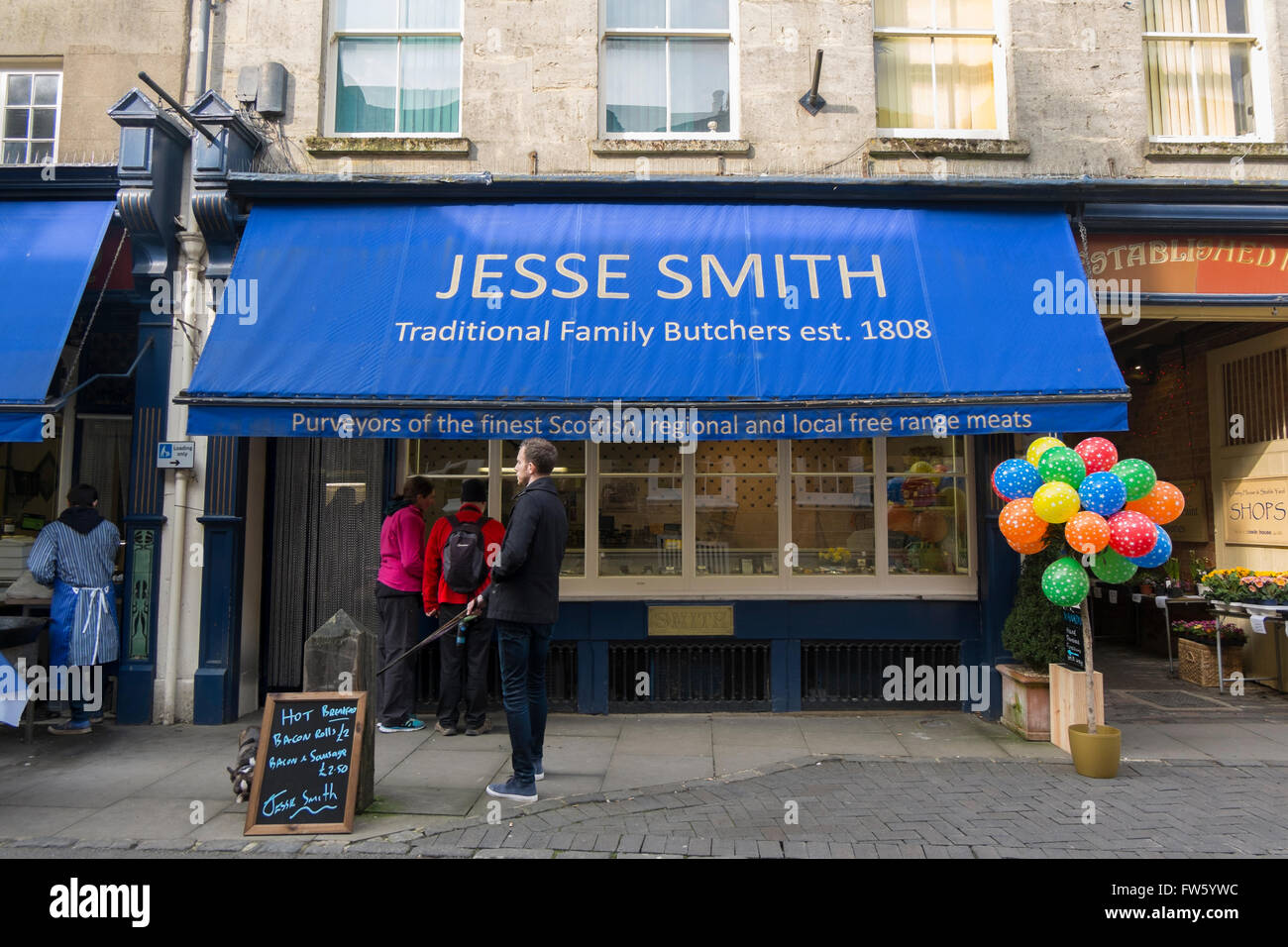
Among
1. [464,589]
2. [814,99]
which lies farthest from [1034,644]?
[814,99]

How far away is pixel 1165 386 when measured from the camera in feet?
35.9

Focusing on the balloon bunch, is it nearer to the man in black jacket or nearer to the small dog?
the man in black jacket

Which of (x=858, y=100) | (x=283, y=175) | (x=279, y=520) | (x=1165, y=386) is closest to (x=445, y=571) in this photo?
(x=279, y=520)

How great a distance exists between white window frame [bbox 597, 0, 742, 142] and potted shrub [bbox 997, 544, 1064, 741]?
483 centimetres

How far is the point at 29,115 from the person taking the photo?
7.86 metres

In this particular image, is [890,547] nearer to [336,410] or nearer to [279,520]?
[336,410]

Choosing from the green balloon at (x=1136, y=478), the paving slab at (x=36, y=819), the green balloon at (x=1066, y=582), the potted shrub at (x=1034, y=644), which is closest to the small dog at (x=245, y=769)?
the paving slab at (x=36, y=819)

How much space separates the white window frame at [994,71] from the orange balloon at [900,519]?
3.59 m

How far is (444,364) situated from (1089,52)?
6.77 metres

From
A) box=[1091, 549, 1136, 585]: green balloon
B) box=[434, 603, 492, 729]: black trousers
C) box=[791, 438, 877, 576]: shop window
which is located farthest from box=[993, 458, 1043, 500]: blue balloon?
box=[434, 603, 492, 729]: black trousers

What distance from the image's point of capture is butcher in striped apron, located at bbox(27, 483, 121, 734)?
22.0 feet

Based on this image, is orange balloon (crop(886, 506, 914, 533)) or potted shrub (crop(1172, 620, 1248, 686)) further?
potted shrub (crop(1172, 620, 1248, 686))

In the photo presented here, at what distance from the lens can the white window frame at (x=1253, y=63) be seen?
25.7 ft

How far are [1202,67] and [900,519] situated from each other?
17.7 feet
